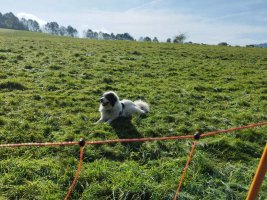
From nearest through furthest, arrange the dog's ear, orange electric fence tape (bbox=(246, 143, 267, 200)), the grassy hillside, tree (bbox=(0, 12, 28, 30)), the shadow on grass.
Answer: orange electric fence tape (bbox=(246, 143, 267, 200)) < the grassy hillside < the shadow on grass < the dog's ear < tree (bbox=(0, 12, 28, 30))

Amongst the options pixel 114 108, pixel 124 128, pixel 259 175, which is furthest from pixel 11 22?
pixel 259 175

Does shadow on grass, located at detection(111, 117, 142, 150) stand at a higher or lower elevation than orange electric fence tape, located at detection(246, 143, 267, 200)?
lower

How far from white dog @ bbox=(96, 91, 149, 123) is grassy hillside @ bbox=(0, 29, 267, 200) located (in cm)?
38

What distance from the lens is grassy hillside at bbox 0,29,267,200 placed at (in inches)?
219

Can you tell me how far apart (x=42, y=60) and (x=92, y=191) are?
14685 mm

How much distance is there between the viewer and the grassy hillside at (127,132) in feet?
18.2

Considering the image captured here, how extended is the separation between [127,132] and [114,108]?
1.21m

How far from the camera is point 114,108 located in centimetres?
941

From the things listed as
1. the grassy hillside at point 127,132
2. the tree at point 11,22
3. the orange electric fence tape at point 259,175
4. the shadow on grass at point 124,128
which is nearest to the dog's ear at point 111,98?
the shadow on grass at point 124,128

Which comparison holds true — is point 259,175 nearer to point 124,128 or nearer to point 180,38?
point 124,128

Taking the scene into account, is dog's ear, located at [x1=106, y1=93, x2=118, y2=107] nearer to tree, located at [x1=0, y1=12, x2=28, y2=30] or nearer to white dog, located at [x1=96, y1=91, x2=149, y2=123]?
white dog, located at [x1=96, y1=91, x2=149, y2=123]

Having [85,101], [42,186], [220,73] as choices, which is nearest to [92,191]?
[42,186]

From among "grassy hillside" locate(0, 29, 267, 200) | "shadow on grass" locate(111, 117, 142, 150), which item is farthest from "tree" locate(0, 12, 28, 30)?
"shadow on grass" locate(111, 117, 142, 150)

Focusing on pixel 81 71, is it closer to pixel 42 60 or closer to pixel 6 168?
pixel 42 60
